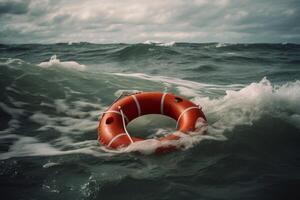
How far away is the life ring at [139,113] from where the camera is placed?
14.3 ft

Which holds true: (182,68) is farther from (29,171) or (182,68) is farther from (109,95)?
(29,171)

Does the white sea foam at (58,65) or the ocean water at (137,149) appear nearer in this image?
the ocean water at (137,149)

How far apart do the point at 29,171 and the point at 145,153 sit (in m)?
1.44

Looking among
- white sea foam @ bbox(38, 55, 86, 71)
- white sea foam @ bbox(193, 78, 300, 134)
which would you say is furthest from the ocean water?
white sea foam @ bbox(38, 55, 86, 71)

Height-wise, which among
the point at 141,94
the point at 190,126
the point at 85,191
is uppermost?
the point at 141,94

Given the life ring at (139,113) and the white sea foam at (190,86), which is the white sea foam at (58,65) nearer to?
the white sea foam at (190,86)

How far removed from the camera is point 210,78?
39.1ft

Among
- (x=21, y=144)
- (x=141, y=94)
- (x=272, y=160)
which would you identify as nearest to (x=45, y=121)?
(x=21, y=144)

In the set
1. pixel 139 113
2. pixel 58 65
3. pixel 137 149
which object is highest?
pixel 58 65

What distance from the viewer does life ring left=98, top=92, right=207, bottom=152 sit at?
4.36 metres

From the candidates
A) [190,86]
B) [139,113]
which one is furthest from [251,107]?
[190,86]

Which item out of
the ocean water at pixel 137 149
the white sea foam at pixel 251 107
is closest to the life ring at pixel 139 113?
the ocean water at pixel 137 149

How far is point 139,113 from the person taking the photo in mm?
5238

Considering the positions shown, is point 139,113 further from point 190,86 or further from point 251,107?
point 190,86
